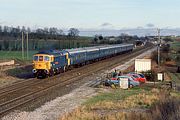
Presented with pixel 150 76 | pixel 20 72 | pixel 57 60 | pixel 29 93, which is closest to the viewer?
pixel 29 93

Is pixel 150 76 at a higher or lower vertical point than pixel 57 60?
lower

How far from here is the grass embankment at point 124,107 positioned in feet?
58.0

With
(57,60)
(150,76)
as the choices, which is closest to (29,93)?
(57,60)

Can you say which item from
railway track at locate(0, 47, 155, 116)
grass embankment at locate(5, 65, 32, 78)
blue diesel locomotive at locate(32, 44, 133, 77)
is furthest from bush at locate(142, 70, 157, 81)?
grass embankment at locate(5, 65, 32, 78)

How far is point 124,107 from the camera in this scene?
2344 centimetres

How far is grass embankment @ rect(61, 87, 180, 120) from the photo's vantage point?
17.7m

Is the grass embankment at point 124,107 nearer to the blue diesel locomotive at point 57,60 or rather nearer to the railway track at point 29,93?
the railway track at point 29,93

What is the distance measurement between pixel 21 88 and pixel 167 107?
623 inches

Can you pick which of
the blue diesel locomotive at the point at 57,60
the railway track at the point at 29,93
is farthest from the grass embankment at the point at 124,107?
the blue diesel locomotive at the point at 57,60

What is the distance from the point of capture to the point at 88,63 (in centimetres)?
6047

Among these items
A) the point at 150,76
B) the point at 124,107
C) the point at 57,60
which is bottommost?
the point at 124,107

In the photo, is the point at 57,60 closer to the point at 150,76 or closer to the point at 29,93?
the point at 150,76

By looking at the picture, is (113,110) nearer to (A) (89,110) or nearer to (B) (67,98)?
(A) (89,110)

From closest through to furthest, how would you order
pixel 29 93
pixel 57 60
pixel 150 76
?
pixel 29 93, pixel 57 60, pixel 150 76
